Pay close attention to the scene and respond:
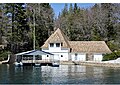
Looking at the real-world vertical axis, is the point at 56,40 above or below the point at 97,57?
above

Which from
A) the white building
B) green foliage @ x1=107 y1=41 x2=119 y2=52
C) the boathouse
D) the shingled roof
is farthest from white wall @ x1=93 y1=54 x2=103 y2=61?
the boathouse

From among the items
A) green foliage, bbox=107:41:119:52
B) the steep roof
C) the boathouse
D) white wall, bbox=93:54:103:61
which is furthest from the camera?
green foliage, bbox=107:41:119:52

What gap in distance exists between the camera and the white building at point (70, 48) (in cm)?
3784

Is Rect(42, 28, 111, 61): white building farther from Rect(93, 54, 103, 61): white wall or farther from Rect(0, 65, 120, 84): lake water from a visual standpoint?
Rect(0, 65, 120, 84): lake water

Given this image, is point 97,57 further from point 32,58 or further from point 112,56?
point 32,58

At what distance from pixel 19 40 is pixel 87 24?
11.1 metres

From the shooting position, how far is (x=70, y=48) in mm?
38875

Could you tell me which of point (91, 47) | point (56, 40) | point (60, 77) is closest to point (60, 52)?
point (56, 40)

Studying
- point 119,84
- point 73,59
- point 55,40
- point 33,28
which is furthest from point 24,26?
point 119,84

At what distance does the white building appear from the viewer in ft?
124

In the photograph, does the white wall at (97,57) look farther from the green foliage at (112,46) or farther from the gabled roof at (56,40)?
the gabled roof at (56,40)

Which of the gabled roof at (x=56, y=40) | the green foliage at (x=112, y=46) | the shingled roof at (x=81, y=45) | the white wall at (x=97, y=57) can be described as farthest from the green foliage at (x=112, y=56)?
the gabled roof at (x=56, y=40)

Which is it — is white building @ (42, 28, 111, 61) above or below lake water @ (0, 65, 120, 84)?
above

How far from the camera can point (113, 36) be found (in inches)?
1682
